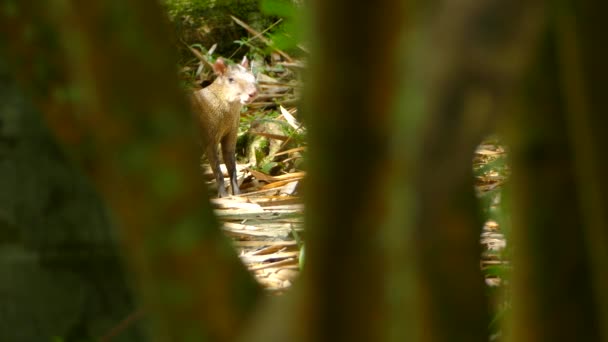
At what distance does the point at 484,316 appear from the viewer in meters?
0.78

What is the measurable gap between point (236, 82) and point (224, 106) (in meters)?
0.17

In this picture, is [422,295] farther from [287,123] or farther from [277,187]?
[287,123]

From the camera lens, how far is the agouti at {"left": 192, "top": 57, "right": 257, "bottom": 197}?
19.8ft

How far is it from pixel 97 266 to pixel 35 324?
0.13 metres

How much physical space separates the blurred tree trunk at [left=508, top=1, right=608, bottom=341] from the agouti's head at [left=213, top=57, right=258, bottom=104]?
208 inches

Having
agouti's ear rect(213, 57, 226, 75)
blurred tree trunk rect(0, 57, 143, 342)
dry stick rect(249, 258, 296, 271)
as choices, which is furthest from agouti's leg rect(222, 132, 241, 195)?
blurred tree trunk rect(0, 57, 143, 342)

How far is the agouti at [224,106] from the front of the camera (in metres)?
6.03

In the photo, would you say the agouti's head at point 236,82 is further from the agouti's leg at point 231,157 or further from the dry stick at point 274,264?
the dry stick at point 274,264

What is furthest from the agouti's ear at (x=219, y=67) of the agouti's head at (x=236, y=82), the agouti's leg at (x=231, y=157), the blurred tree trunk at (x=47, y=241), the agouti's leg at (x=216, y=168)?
the blurred tree trunk at (x=47, y=241)

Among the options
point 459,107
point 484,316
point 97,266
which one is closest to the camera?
point 459,107

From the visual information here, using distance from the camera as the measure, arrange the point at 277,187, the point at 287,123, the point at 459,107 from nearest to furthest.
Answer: the point at 459,107 → the point at 277,187 → the point at 287,123

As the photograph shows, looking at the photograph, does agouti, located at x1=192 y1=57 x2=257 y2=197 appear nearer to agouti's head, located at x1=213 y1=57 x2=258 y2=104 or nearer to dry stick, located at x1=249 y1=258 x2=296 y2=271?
agouti's head, located at x1=213 y1=57 x2=258 y2=104

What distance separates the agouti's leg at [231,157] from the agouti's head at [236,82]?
0.23 m

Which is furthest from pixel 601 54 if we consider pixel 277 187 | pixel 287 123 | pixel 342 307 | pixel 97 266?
pixel 287 123
